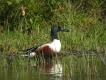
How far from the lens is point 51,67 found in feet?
31.0

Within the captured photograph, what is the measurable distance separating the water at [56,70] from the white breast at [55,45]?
28.1 inches

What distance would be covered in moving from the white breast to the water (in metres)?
0.71

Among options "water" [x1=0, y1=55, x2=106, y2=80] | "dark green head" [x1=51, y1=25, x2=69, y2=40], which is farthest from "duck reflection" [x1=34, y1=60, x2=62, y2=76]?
"dark green head" [x1=51, y1=25, x2=69, y2=40]

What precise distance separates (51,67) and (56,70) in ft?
1.49

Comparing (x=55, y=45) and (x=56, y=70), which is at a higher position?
(x=55, y=45)

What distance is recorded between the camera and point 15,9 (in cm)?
1266

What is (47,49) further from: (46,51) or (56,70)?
(56,70)

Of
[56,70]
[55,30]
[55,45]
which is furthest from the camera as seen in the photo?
[55,30]

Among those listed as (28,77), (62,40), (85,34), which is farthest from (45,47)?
(28,77)

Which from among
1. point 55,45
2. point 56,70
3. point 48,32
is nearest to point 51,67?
point 56,70

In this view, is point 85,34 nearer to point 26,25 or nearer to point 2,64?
point 26,25

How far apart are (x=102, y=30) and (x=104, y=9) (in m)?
1.56

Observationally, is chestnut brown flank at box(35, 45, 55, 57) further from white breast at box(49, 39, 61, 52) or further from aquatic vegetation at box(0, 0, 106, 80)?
aquatic vegetation at box(0, 0, 106, 80)

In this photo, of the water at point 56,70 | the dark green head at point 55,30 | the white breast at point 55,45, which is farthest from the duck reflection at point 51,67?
the dark green head at point 55,30
